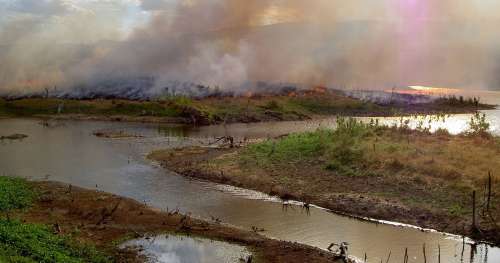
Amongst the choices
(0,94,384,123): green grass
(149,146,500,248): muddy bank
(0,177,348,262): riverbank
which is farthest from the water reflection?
(0,94,384,123): green grass

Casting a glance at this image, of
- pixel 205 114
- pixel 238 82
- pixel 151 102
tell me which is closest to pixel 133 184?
pixel 205 114

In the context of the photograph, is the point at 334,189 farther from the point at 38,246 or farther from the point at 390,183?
the point at 38,246

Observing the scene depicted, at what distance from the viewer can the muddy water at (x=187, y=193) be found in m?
30.2

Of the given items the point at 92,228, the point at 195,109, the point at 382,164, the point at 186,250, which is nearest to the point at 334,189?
the point at 382,164

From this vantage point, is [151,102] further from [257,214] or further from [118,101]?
[257,214]

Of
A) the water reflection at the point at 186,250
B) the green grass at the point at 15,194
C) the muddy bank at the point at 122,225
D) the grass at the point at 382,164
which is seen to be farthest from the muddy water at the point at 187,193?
the green grass at the point at 15,194

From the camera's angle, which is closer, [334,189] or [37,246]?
[37,246]

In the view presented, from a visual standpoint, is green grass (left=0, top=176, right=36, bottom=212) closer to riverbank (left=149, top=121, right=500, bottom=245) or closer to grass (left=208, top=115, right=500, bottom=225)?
riverbank (left=149, top=121, right=500, bottom=245)

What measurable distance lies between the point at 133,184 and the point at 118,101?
74339 millimetres

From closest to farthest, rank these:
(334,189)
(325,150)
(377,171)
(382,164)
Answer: (334,189)
(377,171)
(382,164)
(325,150)

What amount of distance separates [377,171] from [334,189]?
4.28 metres

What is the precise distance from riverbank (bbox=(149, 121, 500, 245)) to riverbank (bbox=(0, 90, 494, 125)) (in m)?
46.9

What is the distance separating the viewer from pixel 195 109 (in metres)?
105

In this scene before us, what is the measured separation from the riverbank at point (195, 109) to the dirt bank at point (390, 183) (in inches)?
2040
